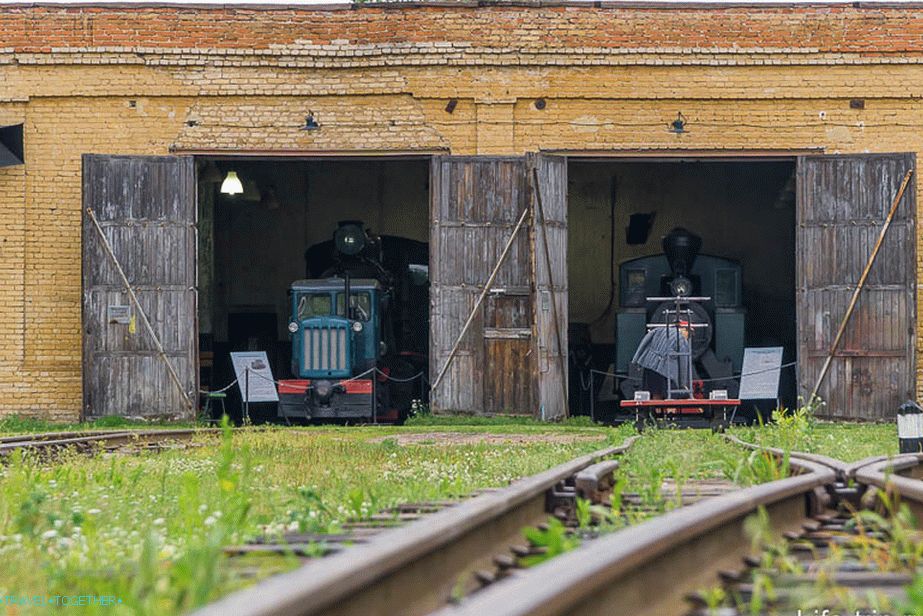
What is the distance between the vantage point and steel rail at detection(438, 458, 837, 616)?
3.49 meters

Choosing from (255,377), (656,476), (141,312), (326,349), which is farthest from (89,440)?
(326,349)

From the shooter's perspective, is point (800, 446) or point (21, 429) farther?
point (21, 429)

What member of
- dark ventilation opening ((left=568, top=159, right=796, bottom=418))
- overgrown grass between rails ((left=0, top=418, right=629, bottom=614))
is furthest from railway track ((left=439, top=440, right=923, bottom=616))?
dark ventilation opening ((left=568, top=159, right=796, bottom=418))

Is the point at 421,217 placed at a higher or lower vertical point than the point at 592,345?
higher

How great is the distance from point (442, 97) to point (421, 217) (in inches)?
285

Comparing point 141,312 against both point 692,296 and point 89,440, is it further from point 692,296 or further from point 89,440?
point 692,296

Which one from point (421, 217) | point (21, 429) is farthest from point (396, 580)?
point (421, 217)

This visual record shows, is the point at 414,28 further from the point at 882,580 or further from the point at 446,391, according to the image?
the point at 882,580

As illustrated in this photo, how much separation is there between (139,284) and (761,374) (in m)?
9.76

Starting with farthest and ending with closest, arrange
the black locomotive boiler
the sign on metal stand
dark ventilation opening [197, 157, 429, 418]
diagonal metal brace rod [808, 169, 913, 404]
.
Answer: dark ventilation opening [197, 157, 429, 418]
the sign on metal stand
the black locomotive boiler
diagonal metal brace rod [808, 169, 913, 404]

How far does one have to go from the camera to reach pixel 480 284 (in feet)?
72.7

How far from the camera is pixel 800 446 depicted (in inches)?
486

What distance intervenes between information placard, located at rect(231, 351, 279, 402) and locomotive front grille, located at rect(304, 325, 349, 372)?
674mm

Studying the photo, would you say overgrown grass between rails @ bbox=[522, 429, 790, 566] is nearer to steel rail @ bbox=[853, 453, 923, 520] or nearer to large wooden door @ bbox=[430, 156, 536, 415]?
steel rail @ bbox=[853, 453, 923, 520]
